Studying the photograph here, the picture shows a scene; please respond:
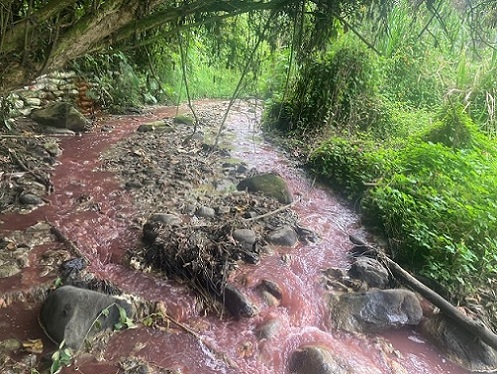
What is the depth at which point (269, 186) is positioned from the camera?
550 cm

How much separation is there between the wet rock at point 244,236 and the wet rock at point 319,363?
50.4 inches

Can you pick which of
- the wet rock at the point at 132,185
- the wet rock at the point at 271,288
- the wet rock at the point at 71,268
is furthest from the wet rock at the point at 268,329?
the wet rock at the point at 132,185

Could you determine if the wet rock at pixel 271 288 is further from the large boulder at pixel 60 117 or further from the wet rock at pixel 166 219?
the large boulder at pixel 60 117

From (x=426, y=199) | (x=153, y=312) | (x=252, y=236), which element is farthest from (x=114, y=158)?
(x=426, y=199)

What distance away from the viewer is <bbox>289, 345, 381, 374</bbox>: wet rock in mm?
3057

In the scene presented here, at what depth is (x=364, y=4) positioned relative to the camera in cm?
342

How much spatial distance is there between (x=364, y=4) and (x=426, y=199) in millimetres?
2122

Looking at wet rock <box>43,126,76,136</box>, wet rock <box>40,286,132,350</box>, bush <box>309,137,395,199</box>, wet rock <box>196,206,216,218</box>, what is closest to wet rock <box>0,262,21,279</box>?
wet rock <box>40,286,132,350</box>

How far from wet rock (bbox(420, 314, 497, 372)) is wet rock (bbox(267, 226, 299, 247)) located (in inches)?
56.4

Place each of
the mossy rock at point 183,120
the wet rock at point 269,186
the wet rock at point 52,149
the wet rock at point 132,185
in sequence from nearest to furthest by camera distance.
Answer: the wet rock at point 132,185
the wet rock at point 269,186
the wet rock at point 52,149
the mossy rock at point 183,120

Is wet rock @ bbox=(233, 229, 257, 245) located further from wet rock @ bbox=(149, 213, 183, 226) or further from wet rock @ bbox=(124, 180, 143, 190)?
wet rock @ bbox=(124, 180, 143, 190)

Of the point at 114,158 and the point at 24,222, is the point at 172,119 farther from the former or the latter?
the point at 24,222

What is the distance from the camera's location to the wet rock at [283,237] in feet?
14.7

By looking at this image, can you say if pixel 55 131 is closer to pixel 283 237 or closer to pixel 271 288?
pixel 283 237
